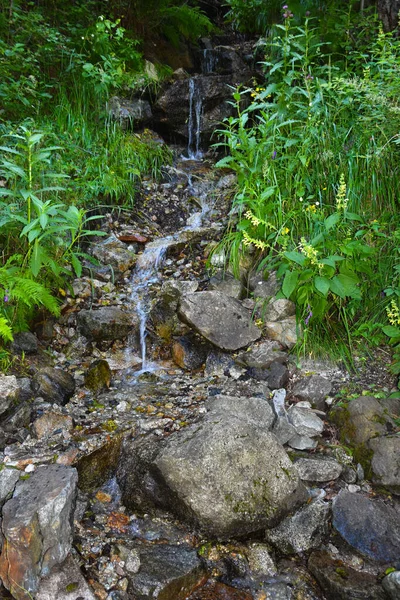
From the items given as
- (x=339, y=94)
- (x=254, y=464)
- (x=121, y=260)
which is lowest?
(x=254, y=464)

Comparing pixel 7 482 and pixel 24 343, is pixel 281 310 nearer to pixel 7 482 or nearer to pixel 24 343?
pixel 24 343

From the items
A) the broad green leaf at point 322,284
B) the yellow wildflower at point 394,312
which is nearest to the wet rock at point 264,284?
the broad green leaf at point 322,284

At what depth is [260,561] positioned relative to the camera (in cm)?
244

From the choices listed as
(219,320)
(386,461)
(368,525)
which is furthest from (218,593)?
(219,320)

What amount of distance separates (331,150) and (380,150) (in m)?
0.55

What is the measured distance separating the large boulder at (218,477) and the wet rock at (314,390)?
594 mm

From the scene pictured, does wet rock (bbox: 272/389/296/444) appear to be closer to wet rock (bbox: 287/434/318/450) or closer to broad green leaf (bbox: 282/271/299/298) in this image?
wet rock (bbox: 287/434/318/450)

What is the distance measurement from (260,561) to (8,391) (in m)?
1.79

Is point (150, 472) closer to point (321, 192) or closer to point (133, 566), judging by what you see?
point (133, 566)

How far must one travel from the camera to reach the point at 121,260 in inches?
191

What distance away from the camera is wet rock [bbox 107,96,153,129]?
264 inches

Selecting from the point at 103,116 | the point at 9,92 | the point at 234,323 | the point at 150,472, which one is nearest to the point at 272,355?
the point at 234,323

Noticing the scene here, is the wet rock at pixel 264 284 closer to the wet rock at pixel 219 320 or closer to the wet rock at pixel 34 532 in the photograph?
the wet rock at pixel 219 320

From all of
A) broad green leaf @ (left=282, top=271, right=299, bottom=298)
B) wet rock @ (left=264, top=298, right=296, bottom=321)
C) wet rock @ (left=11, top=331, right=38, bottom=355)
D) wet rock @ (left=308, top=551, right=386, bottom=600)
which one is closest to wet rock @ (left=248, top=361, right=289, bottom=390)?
wet rock @ (left=264, top=298, right=296, bottom=321)
